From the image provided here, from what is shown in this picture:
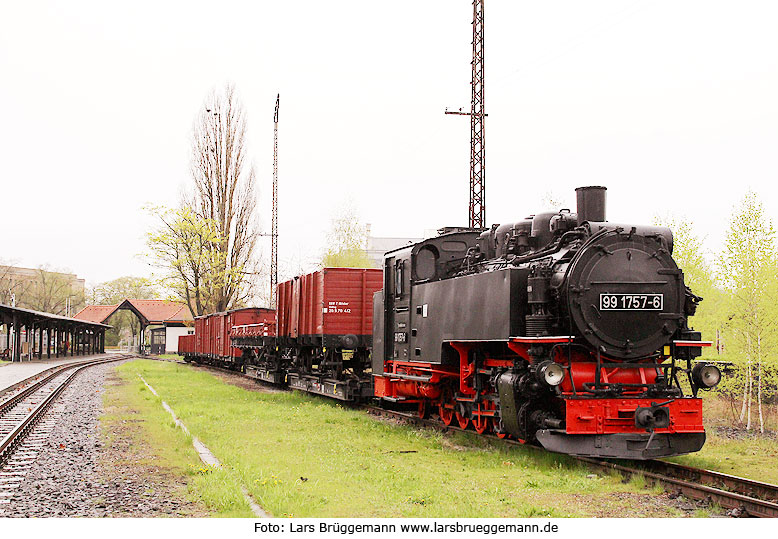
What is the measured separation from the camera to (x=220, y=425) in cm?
1276

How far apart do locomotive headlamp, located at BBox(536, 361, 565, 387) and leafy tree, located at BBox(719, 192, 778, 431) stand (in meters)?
5.92

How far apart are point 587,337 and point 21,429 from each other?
9.43m

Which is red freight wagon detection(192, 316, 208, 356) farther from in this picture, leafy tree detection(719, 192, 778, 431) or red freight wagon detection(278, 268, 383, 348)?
leafy tree detection(719, 192, 778, 431)

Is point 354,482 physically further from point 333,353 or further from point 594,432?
point 333,353

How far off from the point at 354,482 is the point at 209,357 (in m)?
32.7

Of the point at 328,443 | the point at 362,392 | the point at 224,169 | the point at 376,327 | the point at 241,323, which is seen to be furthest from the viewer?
the point at 224,169

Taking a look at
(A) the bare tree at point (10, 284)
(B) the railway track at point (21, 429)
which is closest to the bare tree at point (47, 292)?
(A) the bare tree at point (10, 284)

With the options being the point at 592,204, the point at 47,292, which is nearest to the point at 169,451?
the point at 592,204

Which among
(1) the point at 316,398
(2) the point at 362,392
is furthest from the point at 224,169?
(2) the point at 362,392

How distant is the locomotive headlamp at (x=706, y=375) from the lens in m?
8.90

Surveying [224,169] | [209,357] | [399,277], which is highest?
[224,169]

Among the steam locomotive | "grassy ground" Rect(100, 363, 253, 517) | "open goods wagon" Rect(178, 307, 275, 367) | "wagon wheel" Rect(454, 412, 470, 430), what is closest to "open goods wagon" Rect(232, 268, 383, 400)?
"grassy ground" Rect(100, 363, 253, 517)

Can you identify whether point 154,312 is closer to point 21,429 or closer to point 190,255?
point 190,255

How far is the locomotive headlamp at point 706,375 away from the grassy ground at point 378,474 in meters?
1.72
